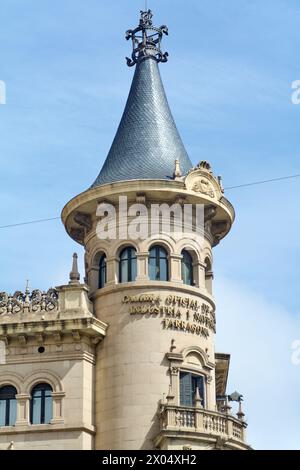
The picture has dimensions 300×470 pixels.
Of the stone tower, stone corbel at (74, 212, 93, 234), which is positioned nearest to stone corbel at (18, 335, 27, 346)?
the stone tower

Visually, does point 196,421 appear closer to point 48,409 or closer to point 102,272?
point 48,409

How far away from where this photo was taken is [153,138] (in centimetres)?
5725

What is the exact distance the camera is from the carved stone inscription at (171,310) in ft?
175

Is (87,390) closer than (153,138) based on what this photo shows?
Yes

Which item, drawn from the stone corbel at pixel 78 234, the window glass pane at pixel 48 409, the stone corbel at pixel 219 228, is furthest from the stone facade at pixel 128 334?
the stone corbel at pixel 78 234

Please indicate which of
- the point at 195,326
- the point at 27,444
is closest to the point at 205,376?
the point at 195,326

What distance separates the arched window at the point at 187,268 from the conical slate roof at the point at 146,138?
3.47 m

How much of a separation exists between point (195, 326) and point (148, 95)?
11.4 m

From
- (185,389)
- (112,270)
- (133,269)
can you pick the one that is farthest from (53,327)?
(185,389)

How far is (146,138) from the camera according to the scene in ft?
188

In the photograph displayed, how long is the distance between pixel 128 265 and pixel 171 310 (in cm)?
284

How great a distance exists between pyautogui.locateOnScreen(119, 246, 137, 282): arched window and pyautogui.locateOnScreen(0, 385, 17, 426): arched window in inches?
257

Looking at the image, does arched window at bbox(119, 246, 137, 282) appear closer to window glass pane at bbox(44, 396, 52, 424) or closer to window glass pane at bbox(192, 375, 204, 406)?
window glass pane at bbox(192, 375, 204, 406)
